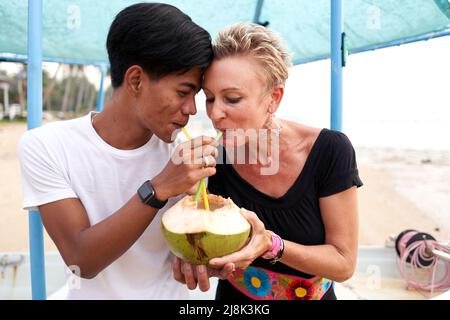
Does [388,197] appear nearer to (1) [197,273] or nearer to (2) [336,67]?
(2) [336,67]

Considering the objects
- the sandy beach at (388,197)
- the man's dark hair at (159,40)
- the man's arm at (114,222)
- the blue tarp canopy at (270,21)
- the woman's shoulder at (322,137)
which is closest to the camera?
the man's arm at (114,222)

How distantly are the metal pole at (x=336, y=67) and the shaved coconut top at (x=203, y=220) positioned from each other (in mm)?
829

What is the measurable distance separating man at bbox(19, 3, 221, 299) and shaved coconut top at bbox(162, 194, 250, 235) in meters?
0.05

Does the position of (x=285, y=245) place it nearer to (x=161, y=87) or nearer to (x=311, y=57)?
(x=161, y=87)

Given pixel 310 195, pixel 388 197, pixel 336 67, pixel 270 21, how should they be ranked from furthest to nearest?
1. pixel 388 197
2. pixel 270 21
3. pixel 336 67
4. pixel 310 195

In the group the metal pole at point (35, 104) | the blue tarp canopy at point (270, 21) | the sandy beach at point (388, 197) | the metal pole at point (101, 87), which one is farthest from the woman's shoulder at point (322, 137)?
the sandy beach at point (388, 197)

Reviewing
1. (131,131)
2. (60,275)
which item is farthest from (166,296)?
(60,275)

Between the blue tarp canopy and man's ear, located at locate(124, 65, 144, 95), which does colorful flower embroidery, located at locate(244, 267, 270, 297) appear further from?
the blue tarp canopy

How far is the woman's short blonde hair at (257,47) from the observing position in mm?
1184

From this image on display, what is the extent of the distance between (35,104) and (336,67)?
4.04 feet

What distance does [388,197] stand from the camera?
11.1 metres

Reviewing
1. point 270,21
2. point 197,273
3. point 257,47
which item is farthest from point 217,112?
point 270,21

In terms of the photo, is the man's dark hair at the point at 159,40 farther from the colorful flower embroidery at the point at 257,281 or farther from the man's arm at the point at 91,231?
the colorful flower embroidery at the point at 257,281
